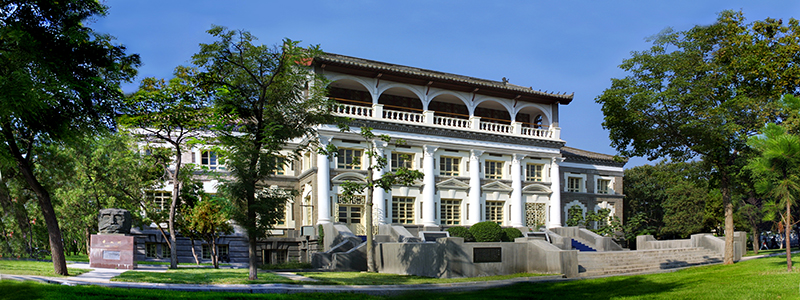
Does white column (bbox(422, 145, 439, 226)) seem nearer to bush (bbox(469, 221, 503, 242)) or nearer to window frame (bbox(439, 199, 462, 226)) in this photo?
window frame (bbox(439, 199, 462, 226))

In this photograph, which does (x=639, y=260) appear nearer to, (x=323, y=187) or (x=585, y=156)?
(x=323, y=187)

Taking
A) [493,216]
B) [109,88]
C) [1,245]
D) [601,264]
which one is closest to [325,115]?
[109,88]

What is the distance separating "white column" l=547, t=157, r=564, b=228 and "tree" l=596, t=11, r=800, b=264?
1392cm

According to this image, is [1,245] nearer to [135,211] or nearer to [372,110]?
[135,211]

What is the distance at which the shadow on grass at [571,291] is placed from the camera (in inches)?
579

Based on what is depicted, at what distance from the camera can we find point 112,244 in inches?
776

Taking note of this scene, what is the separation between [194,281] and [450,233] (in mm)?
18888

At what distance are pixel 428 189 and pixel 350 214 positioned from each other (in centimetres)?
522

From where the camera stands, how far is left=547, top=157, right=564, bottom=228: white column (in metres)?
41.0

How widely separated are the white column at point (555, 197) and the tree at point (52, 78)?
101 ft

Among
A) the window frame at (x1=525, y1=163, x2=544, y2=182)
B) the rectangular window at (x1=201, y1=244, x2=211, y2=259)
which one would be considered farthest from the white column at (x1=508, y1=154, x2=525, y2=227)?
the rectangular window at (x1=201, y1=244, x2=211, y2=259)

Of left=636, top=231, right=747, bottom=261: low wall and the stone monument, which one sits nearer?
the stone monument

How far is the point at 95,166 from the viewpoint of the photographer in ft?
84.5

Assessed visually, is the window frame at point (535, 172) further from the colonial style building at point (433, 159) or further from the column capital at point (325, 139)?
the column capital at point (325, 139)
